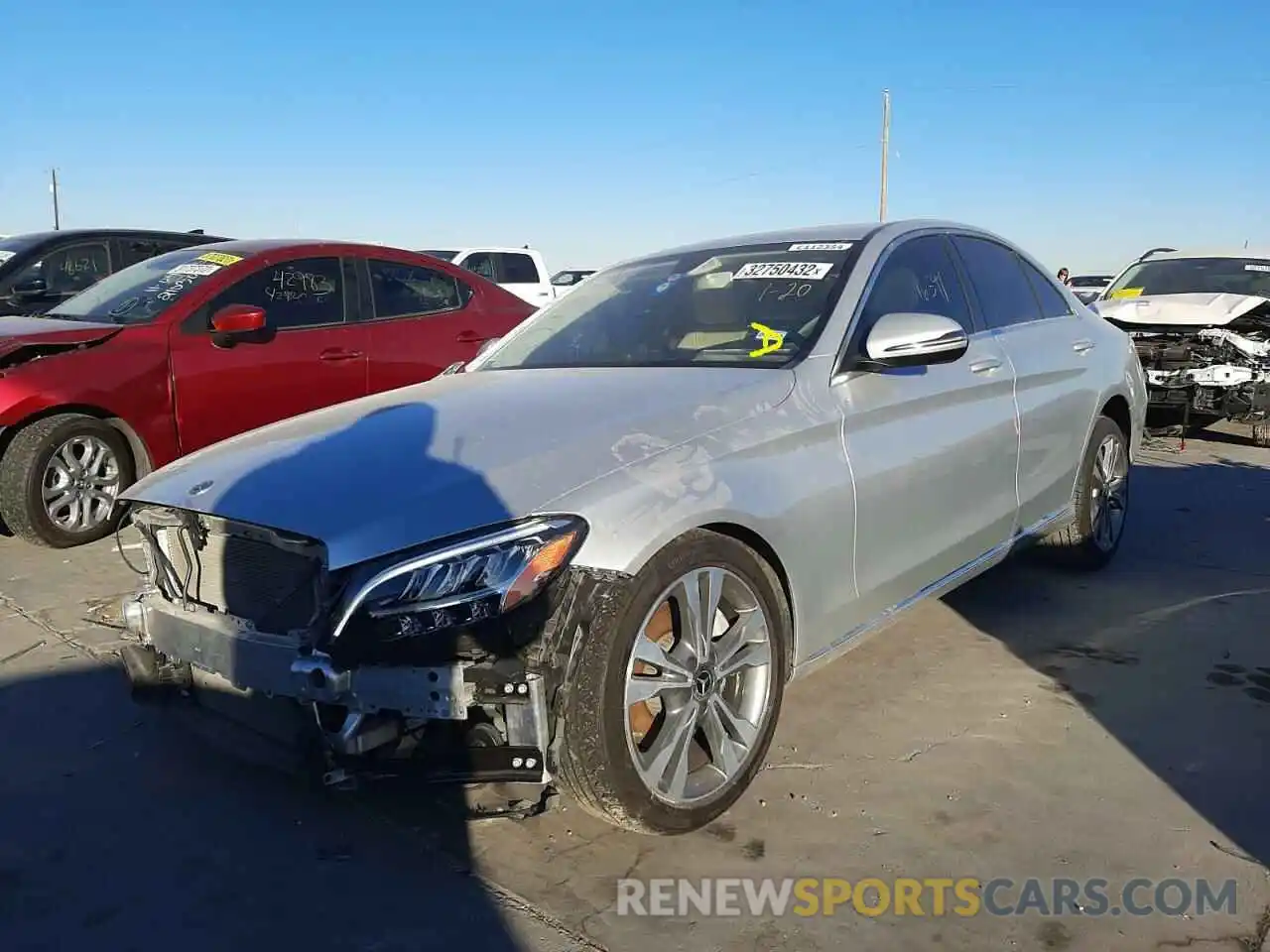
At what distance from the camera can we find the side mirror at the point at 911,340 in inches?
125

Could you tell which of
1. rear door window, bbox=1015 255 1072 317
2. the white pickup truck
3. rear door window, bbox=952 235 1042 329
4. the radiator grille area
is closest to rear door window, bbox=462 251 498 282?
the white pickup truck

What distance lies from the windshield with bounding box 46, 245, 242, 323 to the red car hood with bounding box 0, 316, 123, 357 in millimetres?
184

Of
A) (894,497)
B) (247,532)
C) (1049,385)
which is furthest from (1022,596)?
(247,532)

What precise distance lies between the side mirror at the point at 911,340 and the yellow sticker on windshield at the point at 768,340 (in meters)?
0.28

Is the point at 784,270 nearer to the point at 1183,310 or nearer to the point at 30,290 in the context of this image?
the point at 1183,310

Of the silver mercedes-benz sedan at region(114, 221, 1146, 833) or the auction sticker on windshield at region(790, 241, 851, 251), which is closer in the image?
the silver mercedes-benz sedan at region(114, 221, 1146, 833)

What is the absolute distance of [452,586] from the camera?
231 cm

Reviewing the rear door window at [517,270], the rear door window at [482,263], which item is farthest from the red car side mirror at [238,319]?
the rear door window at [517,270]

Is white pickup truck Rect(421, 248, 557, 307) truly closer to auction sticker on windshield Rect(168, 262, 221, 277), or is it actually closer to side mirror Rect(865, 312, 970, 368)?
auction sticker on windshield Rect(168, 262, 221, 277)

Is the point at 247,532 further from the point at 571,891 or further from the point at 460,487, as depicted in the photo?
the point at 571,891

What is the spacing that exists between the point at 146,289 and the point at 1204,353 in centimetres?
796

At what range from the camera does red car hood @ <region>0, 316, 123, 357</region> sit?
534 centimetres

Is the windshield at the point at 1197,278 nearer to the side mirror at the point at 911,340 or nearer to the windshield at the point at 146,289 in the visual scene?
the side mirror at the point at 911,340

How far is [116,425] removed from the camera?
5.57m
